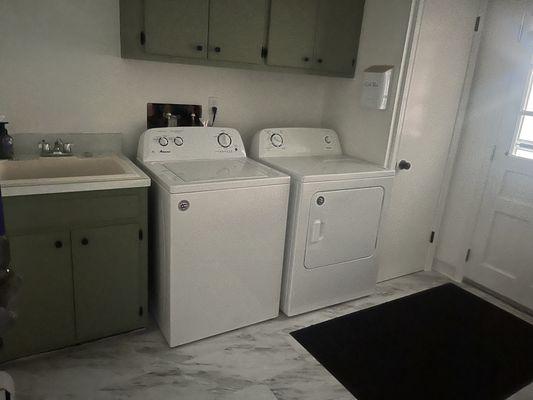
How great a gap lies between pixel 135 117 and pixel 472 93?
2451 millimetres

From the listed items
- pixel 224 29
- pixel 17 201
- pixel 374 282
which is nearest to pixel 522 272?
pixel 374 282

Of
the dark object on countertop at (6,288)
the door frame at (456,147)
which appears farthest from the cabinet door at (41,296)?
the door frame at (456,147)

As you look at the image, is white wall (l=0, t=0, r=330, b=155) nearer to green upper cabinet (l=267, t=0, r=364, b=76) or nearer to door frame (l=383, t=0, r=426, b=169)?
green upper cabinet (l=267, t=0, r=364, b=76)

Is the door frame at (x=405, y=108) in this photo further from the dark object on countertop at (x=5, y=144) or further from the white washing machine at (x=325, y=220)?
the dark object on countertop at (x=5, y=144)

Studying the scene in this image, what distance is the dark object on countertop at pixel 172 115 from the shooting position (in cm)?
255

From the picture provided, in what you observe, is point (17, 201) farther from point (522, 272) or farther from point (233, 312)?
point (522, 272)

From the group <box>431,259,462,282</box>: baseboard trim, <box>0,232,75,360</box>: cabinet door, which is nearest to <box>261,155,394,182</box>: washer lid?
<box>431,259,462,282</box>: baseboard trim

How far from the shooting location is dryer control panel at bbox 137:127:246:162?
2.38 metres

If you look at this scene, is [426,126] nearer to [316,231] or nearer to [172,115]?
[316,231]

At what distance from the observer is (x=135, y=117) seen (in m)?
2.51

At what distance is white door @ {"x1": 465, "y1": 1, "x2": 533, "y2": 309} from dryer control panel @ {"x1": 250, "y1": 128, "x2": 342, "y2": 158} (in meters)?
1.17

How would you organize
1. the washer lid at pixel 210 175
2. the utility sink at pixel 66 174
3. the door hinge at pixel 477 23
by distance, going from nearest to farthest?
the utility sink at pixel 66 174 → the washer lid at pixel 210 175 → the door hinge at pixel 477 23

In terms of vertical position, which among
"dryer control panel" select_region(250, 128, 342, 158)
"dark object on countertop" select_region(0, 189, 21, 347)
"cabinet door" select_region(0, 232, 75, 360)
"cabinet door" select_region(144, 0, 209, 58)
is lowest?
A: "cabinet door" select_region(0, 232, 75, 360)

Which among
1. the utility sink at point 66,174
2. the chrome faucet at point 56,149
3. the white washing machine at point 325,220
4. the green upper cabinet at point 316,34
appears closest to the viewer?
the utility sink at point 66,174
